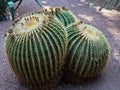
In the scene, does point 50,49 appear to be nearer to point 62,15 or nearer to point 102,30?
point 62,15

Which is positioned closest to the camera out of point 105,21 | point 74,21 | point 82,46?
point 82,46

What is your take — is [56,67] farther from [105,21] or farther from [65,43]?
[105,21]

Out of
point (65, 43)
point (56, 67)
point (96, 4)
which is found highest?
point (65, 43)

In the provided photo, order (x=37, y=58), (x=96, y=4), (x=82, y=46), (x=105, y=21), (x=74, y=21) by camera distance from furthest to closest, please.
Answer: (x=96, y=4)
(x=105, y=21)
(x=74, y=21)
(x=82, y=46)
(x=37, y=58)

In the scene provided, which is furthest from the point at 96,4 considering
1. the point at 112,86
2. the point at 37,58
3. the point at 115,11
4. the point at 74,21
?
the point at 37,58

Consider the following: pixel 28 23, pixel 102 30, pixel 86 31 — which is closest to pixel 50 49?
pixel 28 23

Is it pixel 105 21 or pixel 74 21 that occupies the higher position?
pixel 74 21

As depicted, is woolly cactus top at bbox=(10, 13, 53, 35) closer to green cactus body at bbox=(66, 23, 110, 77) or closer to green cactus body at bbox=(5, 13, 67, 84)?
green cactus body at bbox=(5, 13, 67, 84)

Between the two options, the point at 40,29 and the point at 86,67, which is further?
the point at 86,67
